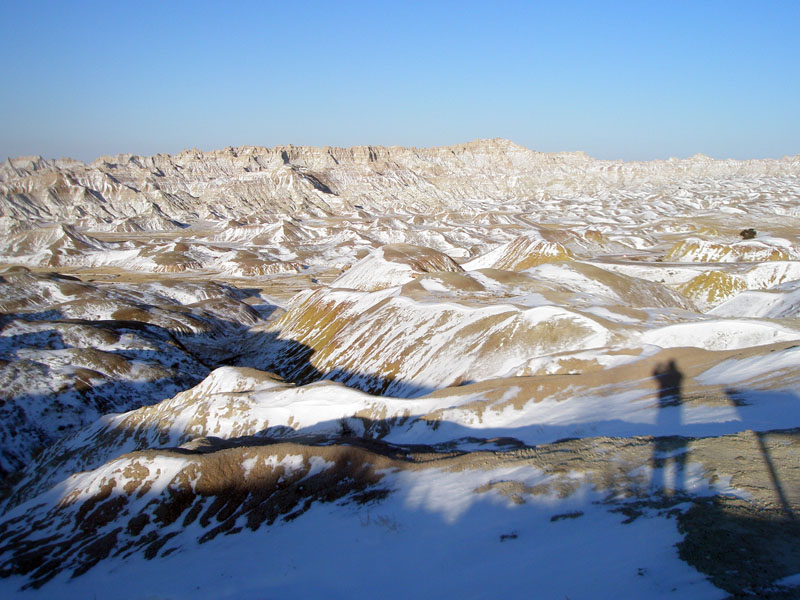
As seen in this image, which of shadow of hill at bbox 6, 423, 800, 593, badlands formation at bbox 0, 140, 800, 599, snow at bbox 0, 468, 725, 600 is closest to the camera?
snow at bbox 0, 468, 725, 600

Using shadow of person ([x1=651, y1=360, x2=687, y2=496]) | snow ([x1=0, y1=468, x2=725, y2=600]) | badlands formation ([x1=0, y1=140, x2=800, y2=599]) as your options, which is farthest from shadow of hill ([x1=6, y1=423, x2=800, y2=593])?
snow ([x1=0, y1=468, x2=725, y2=600])

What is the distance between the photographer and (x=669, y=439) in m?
13.9

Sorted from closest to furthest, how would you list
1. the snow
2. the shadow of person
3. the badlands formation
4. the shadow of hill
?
the snow
the badlands formation
the shadow of person
the shadow of hill

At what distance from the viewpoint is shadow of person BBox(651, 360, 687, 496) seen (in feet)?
37.3

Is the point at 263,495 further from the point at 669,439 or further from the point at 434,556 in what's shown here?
the point at 669,439

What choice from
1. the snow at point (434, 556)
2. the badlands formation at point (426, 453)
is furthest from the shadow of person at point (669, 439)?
the snow at point (434, 556)

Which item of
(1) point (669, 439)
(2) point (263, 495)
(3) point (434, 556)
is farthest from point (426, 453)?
(1) point (669, 439)

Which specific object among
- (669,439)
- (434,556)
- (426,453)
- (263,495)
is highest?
(669,439)

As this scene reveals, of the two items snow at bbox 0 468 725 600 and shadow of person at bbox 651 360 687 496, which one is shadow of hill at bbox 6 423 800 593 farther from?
snow at bbox 0 468 725 600

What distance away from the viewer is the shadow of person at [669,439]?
1136 centimetres

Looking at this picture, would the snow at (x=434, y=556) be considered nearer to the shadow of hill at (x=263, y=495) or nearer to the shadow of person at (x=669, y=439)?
the shadow of hill at (x=263, y=495)

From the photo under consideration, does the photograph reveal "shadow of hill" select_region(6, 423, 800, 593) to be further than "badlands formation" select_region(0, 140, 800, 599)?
Yes

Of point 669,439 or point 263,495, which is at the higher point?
point 669,439

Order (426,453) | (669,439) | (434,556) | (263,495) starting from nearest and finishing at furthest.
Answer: (434,556) < (669,439) < (263,495) < (426,453)
